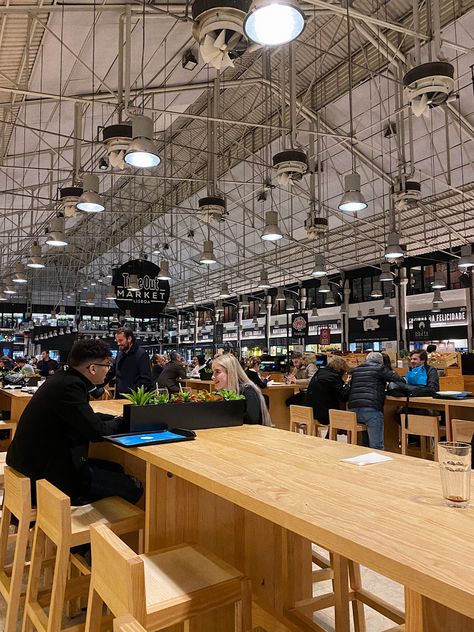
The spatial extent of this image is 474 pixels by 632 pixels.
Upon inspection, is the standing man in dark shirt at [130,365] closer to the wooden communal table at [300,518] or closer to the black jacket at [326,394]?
the black jacket at [326,394]

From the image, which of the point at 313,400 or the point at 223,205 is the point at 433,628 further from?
the point at 223,205

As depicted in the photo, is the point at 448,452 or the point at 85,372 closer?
the point at 448,452

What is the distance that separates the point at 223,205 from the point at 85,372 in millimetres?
4481

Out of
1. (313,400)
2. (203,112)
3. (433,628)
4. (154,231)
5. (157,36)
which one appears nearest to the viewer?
(433,628)

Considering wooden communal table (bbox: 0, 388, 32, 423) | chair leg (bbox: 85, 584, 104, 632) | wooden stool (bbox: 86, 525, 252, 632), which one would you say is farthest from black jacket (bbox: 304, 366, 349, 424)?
chair leg (bbox: 85, 584, 104, 632)

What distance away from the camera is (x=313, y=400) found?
657 centimetres

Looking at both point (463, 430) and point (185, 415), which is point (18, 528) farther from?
point (463, 430)

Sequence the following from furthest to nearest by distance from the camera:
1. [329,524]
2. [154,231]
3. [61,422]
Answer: [154,231] < [61,422] < [329,524]

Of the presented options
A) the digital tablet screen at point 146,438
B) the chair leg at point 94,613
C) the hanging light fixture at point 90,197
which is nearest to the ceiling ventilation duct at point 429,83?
the digital tablet screen at point 146,438

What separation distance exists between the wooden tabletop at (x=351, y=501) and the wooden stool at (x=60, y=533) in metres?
0.41

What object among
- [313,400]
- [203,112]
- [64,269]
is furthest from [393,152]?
[64,269]

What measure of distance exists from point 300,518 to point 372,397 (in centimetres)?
486

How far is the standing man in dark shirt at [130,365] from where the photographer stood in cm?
621

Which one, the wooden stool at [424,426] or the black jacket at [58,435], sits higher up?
the black jacket at [58,435]
